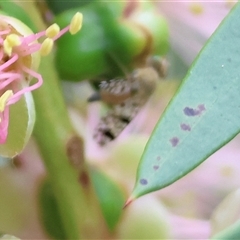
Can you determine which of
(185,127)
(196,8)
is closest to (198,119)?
(185,127)

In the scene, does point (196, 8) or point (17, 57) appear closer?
point (17, 57)

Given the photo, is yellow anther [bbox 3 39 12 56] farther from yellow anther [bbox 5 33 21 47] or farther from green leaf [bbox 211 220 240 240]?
green leaf [bbox 211 220 240 240]

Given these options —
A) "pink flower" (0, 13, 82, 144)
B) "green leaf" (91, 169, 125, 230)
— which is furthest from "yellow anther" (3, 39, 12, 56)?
"green leaf" (91, 169, 125, 230)

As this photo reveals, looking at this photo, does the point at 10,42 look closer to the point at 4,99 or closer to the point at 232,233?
the point at 4,99

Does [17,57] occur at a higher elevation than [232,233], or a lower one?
higher

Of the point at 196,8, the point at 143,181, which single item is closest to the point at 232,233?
the point at 143,181

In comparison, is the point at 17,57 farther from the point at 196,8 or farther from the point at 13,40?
the point at 196,8
